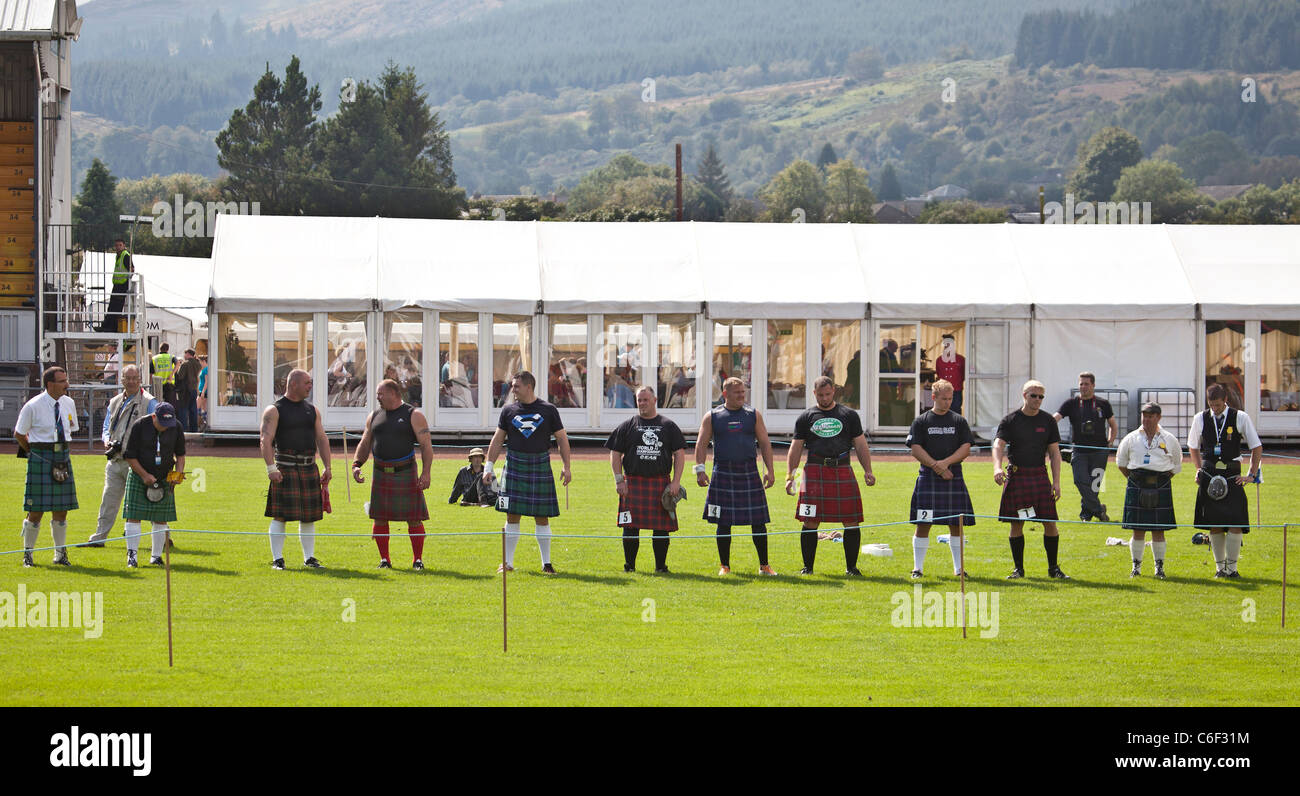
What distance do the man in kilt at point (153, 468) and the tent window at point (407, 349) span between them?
13027 millimetres

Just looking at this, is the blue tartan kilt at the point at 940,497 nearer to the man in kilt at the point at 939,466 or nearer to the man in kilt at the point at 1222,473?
the man in kilt at the point at 939,466

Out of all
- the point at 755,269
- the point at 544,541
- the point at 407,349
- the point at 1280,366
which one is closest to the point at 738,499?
the point at 544,541

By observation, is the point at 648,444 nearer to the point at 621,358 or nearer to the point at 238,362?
the point at 621,358

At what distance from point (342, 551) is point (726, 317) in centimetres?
1334

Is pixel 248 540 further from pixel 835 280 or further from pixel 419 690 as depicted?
pixel 835 280

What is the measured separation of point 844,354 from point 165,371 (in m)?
11.1

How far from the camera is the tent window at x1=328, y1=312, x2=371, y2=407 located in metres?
24.6

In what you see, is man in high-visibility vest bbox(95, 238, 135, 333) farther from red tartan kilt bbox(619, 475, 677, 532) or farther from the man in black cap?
the man in black cap

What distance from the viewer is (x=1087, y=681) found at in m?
7.74

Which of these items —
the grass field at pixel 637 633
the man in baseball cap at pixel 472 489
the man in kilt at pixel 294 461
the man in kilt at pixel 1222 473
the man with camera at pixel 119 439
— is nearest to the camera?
the grass field at pixel 637 633

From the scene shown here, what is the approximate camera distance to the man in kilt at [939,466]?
36.9 feet

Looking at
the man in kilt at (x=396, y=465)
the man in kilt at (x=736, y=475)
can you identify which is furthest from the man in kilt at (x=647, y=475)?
the man in kilt at (x=396, y=465)

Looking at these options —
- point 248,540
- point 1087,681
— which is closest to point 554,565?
point 248,540

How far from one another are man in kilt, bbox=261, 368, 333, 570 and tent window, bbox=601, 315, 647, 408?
544 inches
